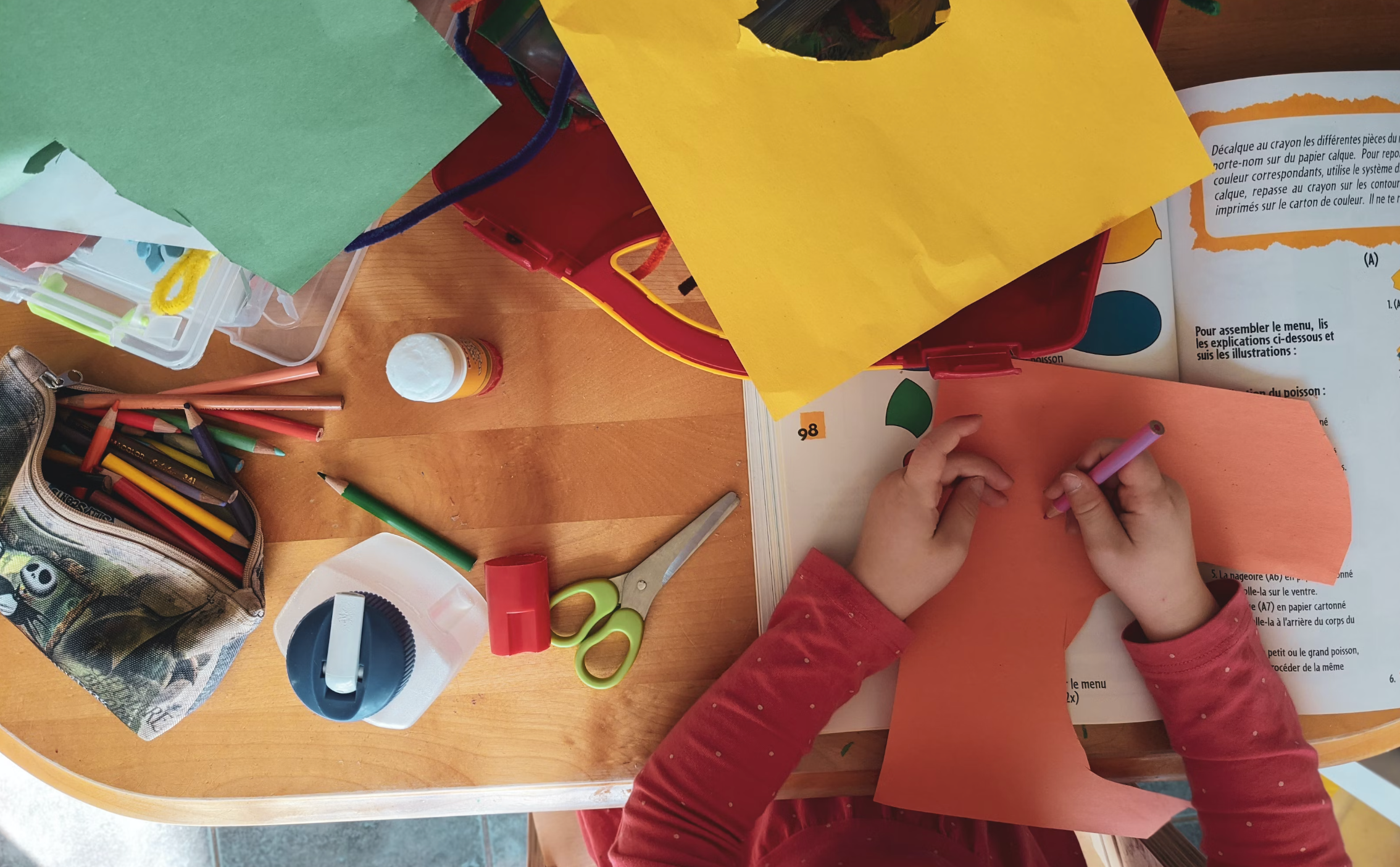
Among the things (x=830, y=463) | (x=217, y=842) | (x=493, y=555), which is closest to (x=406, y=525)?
(x=493, y=555)

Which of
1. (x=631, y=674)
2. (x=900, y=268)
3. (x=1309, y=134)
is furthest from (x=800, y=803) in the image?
(x=1309, y=134)

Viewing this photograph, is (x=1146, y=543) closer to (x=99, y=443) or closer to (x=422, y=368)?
(x=422, y=368)

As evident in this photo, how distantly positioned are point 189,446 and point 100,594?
10 cm

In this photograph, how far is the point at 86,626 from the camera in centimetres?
44

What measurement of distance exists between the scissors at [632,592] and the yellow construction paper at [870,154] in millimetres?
169

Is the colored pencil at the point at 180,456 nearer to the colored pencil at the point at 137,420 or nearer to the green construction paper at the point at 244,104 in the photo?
the colored pencil at the point at 137,420

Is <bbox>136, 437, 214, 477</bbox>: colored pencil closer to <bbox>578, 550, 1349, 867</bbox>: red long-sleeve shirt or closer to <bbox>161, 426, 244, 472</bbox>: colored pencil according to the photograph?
<bbox>161, 426, 244, 472</bbox>: colored pencil

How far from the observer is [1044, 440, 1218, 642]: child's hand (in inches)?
17.2

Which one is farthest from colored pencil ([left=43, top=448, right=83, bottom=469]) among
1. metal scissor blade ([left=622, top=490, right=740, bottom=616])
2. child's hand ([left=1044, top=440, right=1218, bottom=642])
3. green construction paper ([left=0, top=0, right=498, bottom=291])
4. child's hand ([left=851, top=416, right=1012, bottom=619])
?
child's hand ([left=1044, top=440, right=1218, bottom=642])

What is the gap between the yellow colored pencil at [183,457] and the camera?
0.48 meters

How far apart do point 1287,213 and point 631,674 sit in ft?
1.70

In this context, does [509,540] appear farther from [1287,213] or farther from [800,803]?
[1287,213]

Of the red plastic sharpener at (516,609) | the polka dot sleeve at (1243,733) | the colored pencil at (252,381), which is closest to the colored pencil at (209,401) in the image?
the colored pencil at (252,381)

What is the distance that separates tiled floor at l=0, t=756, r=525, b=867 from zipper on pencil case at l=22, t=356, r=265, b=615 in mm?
622
